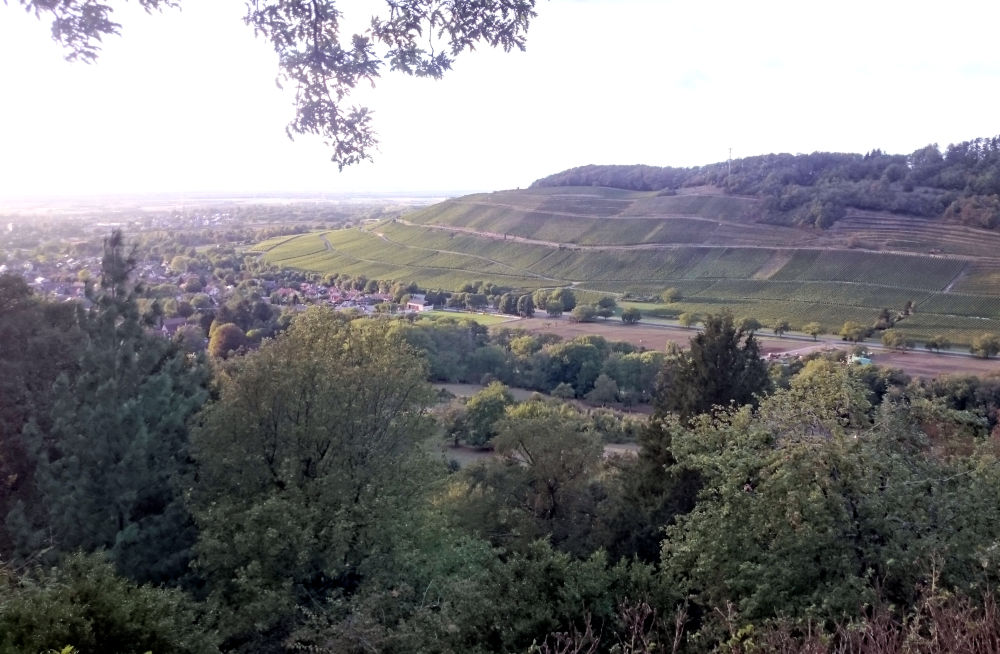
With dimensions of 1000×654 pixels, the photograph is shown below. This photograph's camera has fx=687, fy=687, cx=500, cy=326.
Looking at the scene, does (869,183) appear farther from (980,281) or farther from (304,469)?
(304,469)

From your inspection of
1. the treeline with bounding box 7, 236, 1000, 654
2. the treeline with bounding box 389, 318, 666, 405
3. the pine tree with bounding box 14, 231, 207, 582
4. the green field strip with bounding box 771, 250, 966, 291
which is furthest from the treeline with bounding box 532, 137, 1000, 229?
the pine tree with bounding box 14, 231, 207, 582

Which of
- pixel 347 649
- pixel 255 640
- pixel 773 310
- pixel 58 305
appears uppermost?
pixel 58 305

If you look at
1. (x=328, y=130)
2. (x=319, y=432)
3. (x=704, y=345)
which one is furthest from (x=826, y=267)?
(x=328, y=130)

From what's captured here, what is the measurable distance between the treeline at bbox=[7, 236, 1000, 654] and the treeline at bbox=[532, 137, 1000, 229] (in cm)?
5828

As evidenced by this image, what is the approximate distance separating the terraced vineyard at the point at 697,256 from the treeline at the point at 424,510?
34972 mm

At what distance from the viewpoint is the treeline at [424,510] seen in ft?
18.6

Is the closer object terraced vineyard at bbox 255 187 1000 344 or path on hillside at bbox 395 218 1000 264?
terraced vineyard at bbox 255 187 1000 344

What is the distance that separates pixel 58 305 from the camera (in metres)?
12.8

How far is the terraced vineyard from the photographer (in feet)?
156

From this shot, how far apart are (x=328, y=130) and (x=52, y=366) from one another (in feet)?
32.5

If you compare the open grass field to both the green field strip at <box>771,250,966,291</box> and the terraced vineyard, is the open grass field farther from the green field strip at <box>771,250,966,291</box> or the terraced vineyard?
the green field strip at <box>771,250,966,291</box>

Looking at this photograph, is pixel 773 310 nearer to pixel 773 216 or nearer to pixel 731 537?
pixel 773 216

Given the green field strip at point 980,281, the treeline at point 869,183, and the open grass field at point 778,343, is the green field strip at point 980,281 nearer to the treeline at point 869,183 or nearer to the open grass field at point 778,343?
the treeline at point 869,183

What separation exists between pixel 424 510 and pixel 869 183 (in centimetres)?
7116
